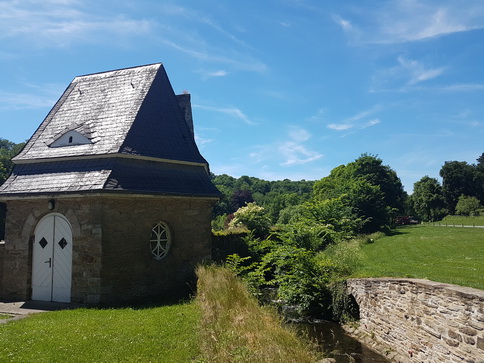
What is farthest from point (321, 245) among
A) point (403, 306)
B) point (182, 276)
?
point (403, 306)

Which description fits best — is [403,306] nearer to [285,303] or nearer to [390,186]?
[285,303]

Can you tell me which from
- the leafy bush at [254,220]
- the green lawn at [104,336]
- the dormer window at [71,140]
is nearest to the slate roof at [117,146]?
the dormer window at [71,140]

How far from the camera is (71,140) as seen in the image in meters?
12.8

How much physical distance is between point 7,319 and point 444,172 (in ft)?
216

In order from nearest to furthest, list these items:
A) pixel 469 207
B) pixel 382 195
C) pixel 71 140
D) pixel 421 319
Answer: pixel 421 319
pixel 71 140
pixel 382 195
pixel 469 207

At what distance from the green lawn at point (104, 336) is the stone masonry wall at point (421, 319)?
4.79 metres

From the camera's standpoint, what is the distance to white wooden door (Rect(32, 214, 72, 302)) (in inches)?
435

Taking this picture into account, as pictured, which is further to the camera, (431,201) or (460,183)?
(460,183)

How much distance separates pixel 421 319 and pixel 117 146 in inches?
396

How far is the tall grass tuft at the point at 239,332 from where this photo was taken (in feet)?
16.3

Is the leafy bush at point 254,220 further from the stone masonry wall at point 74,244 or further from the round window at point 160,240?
the stone masonry wall at point 74,244

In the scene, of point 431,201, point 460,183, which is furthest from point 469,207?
point 460,183

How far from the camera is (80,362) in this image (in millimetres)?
5707

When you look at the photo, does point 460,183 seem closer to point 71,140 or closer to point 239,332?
point 71,140
